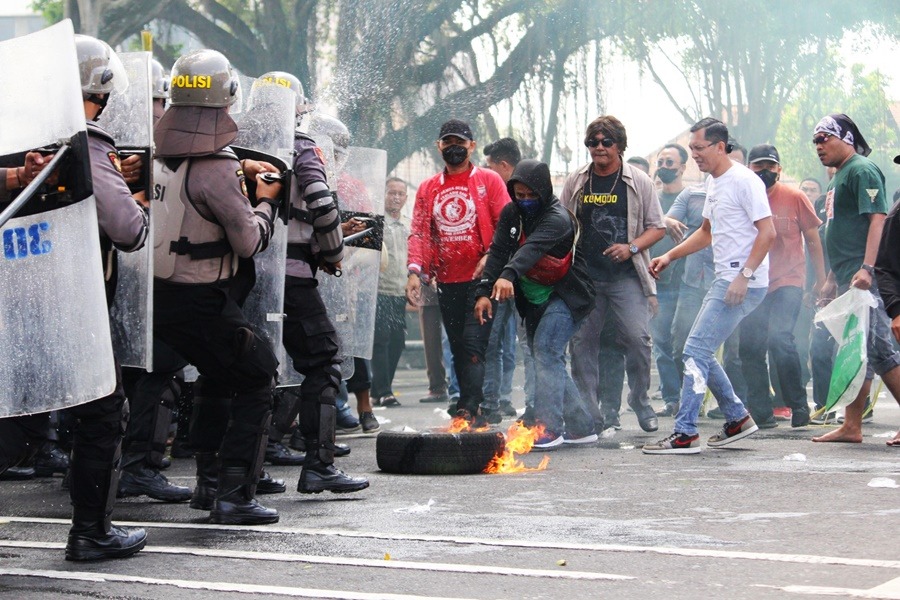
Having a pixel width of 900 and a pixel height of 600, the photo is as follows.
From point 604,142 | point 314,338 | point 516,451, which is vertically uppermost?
point 604,142

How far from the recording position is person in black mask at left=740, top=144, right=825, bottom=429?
10.3 meters

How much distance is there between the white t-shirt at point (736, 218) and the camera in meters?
8.69

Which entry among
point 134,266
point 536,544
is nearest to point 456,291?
point 134,266

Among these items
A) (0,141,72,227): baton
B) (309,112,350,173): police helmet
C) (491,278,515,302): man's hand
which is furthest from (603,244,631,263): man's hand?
(0,141,72,227): baton

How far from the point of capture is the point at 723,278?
8.65m

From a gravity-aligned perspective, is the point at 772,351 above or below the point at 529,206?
below

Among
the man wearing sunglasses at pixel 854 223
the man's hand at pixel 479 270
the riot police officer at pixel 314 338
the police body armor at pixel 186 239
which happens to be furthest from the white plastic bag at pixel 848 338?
the police body armor at pixel 186 239

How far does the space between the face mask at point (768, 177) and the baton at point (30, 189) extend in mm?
6917

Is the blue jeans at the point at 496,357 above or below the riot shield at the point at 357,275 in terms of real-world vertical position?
below

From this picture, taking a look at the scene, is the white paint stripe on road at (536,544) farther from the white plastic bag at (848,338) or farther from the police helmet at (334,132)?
the white plastic bag at (848,338)

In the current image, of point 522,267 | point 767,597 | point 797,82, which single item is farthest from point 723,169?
point 797,82

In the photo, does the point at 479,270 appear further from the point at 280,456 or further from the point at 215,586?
the point at 215,586

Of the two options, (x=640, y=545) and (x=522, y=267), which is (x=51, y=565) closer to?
(x=640, y=545)

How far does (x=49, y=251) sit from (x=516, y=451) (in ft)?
14.6
